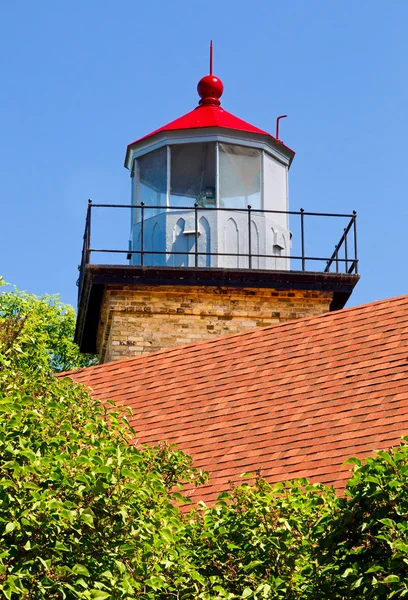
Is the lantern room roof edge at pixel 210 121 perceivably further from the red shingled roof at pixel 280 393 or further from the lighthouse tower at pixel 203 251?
the red shingled roof at pixel 280 393

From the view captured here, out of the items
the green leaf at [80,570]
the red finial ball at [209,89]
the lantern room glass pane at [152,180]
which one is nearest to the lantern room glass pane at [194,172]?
the lantern room glass pane at [152,180]

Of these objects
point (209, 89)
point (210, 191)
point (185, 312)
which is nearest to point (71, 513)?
point (185, 312)

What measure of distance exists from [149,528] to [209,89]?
13013 millimetres

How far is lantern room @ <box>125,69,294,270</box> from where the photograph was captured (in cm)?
1962

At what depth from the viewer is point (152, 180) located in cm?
2048

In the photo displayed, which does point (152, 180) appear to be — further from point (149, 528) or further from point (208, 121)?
point (149, 528)

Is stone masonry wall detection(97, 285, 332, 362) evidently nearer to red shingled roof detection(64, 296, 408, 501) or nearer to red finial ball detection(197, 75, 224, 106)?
red shingled roof detection(64, 296, 408, 501)

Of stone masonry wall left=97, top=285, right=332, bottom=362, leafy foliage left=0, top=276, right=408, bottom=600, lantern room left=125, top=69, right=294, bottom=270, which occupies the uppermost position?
lantern room left=125, top=69, right=294, bottom=270

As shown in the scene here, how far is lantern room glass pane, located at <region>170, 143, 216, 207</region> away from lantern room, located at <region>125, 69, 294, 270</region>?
15 millimetres

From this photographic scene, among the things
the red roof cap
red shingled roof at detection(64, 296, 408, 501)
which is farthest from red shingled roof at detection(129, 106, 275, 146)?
red shingled roof at detection(64, 296, 408, 501)

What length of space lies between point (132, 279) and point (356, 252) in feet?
10.8

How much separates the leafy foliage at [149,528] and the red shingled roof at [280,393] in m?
2.48

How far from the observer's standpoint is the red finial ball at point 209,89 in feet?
69.1

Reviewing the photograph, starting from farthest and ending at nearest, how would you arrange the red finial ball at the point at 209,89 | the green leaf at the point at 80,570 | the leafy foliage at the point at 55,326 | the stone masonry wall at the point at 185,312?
the leafy foliage at the point at 55,326, the red finial ball at the point at 209,89, the stone masonry wall at the point at 185,312, the green leaf at the point at 80,570
